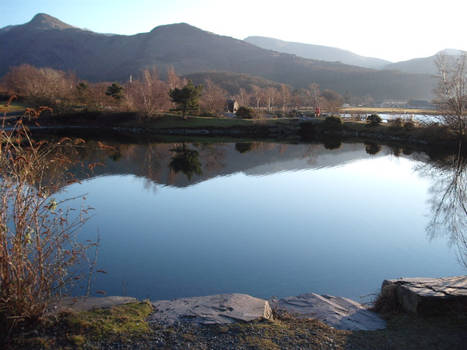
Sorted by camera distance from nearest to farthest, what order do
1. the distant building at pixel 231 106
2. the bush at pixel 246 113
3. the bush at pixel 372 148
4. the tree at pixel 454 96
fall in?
the tree at pixel 454 96
the bush at pixel 372 148
the bush at pixel 246 113
the distant building at pixel 231 106

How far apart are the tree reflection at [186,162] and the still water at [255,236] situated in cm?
31

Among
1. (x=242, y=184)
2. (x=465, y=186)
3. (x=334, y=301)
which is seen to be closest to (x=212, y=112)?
(x=242, y=184)

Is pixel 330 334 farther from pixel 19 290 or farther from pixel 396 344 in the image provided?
pixel 19 290

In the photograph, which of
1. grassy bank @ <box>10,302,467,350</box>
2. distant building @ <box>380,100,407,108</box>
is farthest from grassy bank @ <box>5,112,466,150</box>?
distant building @ <box>380,100,407,108</box>

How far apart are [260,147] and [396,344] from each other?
95.2 feet

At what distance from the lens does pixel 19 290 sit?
14.1ft

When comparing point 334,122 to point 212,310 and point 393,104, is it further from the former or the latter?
point 393,104

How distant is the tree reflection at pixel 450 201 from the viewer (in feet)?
35.4

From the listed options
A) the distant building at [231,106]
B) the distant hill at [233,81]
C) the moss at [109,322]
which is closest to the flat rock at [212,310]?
the moss at [109,322]

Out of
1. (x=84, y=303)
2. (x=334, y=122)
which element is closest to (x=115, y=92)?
(x=334, y=122)

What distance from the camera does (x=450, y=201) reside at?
1466 cm

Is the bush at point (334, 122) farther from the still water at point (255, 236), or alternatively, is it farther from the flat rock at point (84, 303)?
the flat rock at point (84, 303)

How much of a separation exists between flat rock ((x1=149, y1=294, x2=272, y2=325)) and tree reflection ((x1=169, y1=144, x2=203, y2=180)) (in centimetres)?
1368

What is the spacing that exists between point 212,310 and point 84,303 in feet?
6.34
